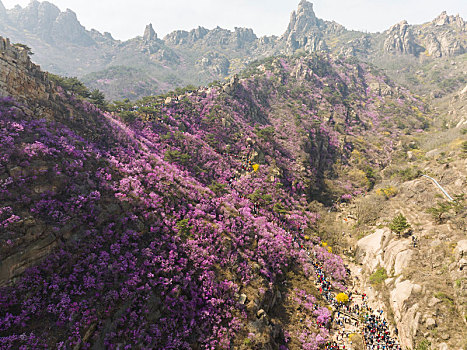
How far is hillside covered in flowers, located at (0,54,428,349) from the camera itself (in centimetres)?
1276

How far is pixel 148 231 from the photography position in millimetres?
18688

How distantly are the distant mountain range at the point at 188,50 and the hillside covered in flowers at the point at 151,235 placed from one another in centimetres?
9260

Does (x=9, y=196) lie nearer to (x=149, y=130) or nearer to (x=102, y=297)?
(x=102, y=297)

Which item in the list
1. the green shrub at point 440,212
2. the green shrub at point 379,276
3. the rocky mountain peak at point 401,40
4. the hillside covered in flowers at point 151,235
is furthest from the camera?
the rocky mountain peak at point 401,40

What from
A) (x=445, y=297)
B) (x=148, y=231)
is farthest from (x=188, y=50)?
(x=445, y=297)

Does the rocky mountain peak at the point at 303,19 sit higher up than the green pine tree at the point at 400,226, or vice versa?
the rocky mountain peak at the point at 303,19

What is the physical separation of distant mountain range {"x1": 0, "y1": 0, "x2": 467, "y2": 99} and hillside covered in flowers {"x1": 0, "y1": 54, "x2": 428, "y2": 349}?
304ft

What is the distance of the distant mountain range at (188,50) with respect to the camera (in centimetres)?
12038

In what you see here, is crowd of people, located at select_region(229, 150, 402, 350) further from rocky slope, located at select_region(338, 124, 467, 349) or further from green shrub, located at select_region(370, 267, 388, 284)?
green shrub, located at select_region(370, 267, 388, 284)

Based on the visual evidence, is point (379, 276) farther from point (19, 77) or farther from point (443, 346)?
point (19, 77)

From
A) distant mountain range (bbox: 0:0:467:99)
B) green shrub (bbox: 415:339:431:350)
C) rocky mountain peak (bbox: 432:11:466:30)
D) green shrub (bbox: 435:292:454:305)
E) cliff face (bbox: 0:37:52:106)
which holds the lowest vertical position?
green shrub (bbox: 415:339:431:350)

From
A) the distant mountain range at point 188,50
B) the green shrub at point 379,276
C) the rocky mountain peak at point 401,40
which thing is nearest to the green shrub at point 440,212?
the green shrub at point 379,276

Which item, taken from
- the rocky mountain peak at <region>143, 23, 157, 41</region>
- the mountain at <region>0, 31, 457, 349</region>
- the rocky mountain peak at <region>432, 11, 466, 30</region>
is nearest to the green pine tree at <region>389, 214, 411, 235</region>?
the mountain at <region>0, 31, 457, 349</region>

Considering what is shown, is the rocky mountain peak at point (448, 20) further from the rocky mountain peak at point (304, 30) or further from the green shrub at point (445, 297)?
the green shrub at point (445, 297)
